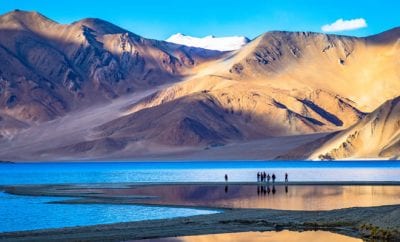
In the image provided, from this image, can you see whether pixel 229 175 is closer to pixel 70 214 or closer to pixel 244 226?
pixel 70 214

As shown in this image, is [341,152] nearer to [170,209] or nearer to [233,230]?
[170,209]

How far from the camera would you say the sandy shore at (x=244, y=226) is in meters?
34.3

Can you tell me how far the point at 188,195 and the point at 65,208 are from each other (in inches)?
529

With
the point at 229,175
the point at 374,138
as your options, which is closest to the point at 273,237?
the point at 229,175

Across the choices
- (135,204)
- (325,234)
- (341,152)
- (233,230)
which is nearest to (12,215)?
(135,204)

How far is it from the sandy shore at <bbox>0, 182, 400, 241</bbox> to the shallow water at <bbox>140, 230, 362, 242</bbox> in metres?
1.03

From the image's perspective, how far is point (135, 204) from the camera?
56469 millimetres

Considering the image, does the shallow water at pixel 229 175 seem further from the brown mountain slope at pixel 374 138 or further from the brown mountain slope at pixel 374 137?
the brown mountain slope at pixel 374 137

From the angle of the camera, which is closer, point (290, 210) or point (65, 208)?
point (290, 210)

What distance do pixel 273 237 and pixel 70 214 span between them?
19482mm

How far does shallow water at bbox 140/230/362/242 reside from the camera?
32469mm

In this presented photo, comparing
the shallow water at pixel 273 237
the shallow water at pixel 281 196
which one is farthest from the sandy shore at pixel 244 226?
the shallow water at pixel 281 196

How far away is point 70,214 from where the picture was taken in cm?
4956

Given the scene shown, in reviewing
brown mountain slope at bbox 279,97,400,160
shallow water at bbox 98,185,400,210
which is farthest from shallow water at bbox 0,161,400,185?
brown mountain slope at bbox 279,97,400,160
